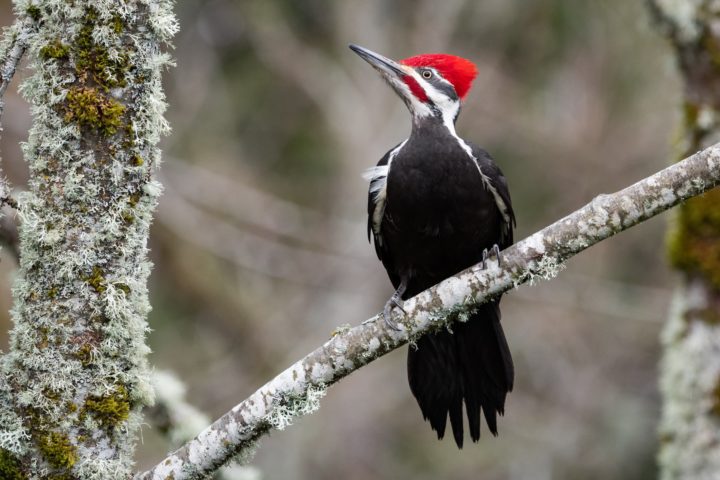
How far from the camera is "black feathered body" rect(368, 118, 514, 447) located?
11.5 ft

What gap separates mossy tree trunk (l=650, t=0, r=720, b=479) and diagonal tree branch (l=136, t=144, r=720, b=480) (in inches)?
60.1

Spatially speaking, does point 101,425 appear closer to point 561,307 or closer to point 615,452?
point 615,452

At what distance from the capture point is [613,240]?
31.8 feet

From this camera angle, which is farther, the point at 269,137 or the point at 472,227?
the point at 269,137

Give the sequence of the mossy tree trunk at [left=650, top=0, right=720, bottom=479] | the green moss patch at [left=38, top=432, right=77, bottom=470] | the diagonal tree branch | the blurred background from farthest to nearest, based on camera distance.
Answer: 1. the blurred background
2. the mossy tree trunk at [left=650, top=0, right=720, bottom=479]
3. the diagonal tree branch
4. the green moss patch at [left=38, top=432, right=77, bottom=470]

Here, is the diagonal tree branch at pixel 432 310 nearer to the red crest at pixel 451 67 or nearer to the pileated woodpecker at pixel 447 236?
the pileated woodpecker at pixel 447 236

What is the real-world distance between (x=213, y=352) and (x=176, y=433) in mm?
5859

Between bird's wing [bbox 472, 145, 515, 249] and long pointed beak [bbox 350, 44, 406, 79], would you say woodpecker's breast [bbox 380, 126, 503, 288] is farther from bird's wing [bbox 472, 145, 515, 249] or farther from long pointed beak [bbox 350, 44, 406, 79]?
long pointed beak [bbox 350, 44, 406, 79]

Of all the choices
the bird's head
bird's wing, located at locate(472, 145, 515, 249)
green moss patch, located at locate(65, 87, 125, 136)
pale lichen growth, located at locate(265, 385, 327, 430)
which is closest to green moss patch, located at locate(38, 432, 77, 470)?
pale lichen growth, located at locate(265, 385, 327, 430)

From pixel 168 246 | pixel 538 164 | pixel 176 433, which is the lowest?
pixel 176 433

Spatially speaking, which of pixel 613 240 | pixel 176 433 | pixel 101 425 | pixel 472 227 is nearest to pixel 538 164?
pixel 613 240

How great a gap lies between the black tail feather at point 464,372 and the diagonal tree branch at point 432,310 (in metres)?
0.96

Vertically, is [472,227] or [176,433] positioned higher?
[472,227]

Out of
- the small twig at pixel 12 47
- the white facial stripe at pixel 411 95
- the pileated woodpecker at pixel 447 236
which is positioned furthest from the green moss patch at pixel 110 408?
the white facial stripe at pixel 411 95
